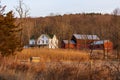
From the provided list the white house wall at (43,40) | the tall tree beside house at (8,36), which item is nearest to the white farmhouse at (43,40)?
the white house wall at (43,40)

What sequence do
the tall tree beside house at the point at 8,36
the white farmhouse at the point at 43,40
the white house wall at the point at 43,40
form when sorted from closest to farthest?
the tall tree beside house at the point at 8,36 → the white house wall at the point at 43,40 → the white farmhouse at the point at 43,40

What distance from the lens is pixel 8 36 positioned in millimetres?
29453

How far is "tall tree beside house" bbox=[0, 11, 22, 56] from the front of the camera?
28.1 metres

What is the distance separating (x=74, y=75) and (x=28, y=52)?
83.2 feet

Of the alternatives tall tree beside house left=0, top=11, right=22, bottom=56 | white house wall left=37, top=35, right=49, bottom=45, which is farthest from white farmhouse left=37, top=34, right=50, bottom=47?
tall tree beside house left=0, top=11, right=22, bottom=56

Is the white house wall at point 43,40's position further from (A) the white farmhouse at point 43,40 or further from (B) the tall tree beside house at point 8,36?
(B) the tall tree beside house at point 8,36

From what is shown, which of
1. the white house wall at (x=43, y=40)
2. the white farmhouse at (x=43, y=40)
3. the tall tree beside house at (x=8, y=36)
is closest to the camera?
the tall tree beside house at (x=8, y=36)

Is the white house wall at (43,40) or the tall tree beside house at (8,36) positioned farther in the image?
the white house wall at (43,40)

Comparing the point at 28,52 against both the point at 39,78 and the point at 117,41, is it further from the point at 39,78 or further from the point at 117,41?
the point at 117,41

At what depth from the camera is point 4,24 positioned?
30156 mm

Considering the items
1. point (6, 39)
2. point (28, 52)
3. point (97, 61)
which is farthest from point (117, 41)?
point (28, 52)

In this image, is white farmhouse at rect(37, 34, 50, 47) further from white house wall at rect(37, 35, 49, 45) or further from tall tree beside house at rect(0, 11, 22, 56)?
tall tree beside house at rect(0, 11, 22, 56)

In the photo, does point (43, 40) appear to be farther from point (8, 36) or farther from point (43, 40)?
point (8, 36)

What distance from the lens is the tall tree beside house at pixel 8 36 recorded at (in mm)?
28128
